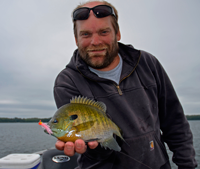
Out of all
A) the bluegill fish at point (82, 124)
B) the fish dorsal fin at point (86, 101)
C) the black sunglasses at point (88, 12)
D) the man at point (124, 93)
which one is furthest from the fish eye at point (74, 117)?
the black sunglasses at point (88, 12)

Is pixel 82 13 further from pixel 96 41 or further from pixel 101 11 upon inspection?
pixel 96 41

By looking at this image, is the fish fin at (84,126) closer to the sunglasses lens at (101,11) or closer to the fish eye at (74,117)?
the fish eye at (74,117)

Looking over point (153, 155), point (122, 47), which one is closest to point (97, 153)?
point (153, 155)

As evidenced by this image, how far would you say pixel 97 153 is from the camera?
2234mm

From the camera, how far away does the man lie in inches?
97.5

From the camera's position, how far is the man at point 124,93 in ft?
8.13

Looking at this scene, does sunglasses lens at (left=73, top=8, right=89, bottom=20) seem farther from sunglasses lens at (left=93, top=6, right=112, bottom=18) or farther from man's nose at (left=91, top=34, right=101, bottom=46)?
man's nose at (left=91, top=34, right=101, bottom=46)

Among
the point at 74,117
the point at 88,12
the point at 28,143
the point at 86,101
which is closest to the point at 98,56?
the point at 88,12

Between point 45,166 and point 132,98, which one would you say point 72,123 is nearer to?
point 132,98

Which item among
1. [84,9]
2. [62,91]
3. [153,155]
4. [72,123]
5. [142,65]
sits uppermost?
[84,9]

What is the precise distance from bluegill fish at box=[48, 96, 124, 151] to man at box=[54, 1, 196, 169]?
402 millimetres

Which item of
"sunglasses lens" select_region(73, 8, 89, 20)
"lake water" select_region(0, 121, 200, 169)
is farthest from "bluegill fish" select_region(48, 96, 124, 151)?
"lake water" select_region(0, 121, 200, 169)

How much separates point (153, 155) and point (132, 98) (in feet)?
3.35

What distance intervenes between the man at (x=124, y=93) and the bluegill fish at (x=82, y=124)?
40cm
